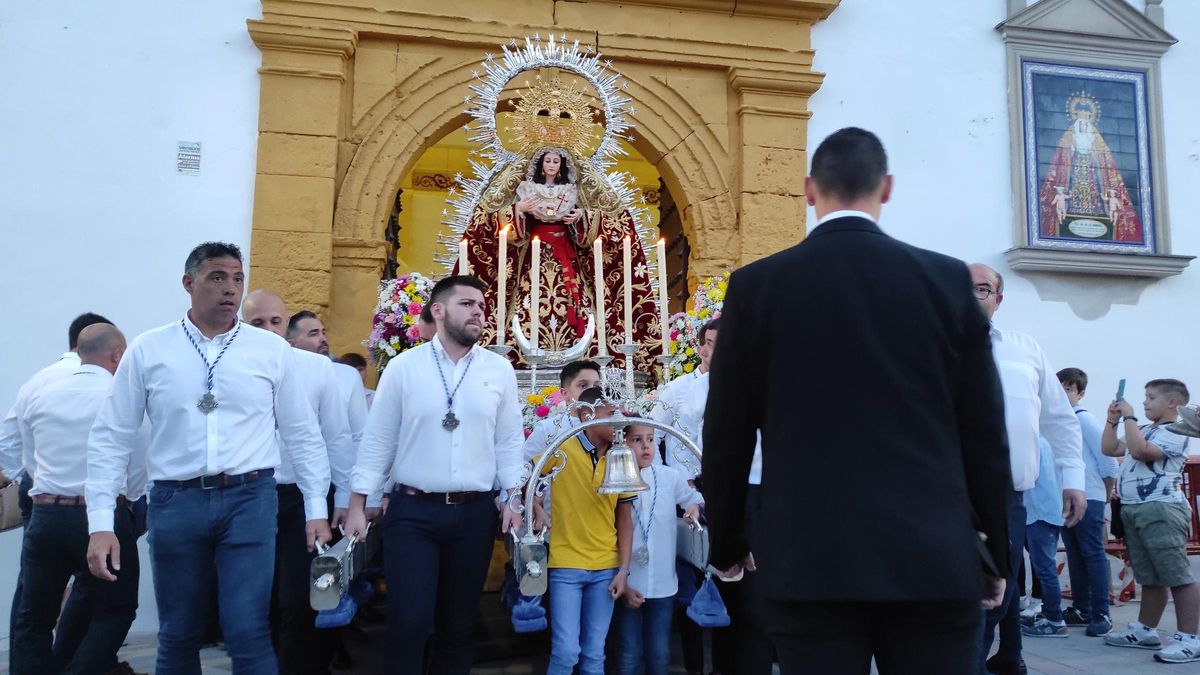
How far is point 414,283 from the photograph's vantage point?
591 cm

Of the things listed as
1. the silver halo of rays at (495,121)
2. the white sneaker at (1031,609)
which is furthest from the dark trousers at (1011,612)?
the silver halo of rays at (495,121)

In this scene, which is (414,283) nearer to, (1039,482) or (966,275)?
(1039,482)

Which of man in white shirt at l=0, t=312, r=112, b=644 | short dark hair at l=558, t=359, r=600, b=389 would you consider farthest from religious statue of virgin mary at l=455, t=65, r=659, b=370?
man in white shirt at l=0, t=312, r=112, b=644

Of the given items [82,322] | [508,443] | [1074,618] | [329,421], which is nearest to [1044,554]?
[1074,618]

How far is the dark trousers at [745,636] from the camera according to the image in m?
3.92

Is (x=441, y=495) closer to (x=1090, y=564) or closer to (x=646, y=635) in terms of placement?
(x=646, y=635)

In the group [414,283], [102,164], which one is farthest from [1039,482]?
[102,164]

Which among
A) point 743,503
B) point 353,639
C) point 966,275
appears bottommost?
point 353,639

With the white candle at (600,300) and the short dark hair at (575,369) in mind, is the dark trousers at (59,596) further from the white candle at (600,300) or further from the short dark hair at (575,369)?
the white candle at (600,300)

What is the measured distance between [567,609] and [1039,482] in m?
3.09

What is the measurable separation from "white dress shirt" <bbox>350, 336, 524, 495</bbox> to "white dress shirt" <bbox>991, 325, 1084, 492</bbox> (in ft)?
6.10

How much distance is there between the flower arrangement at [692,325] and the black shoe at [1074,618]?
2.64 meters

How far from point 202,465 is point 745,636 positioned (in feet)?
7.49

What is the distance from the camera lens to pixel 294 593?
384 centimetres
